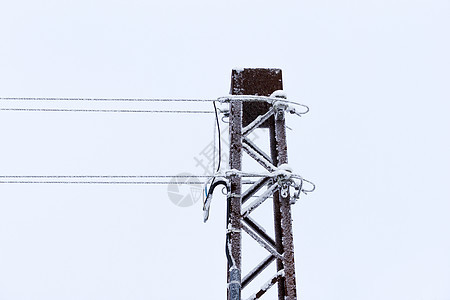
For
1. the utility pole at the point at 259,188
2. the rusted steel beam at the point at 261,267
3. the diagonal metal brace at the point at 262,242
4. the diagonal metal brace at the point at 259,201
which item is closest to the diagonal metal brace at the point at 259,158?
the utility pole at the point at 259,188

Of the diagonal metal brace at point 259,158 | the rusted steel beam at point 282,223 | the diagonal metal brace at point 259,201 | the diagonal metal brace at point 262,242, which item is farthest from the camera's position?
the diagonal metal brace at point 259,158

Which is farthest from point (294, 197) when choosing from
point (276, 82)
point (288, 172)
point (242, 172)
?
point (276, 82)

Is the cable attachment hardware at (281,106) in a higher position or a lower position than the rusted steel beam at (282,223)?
higher

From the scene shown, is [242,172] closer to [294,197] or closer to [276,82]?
[294,197]

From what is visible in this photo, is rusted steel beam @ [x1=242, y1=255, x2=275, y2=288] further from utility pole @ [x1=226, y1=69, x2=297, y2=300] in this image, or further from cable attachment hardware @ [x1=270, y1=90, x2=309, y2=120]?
cable attachment hardware @ [x1=270, y1=90, x2=309, y2=120]

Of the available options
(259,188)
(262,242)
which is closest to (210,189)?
(259,188)

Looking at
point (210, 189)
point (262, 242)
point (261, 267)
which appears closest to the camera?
point (262, 242)

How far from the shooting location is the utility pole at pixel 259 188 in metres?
4.57

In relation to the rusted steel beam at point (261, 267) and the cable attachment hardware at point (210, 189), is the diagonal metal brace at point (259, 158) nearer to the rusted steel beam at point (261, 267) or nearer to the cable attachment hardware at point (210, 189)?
the cable attachment hardware at point (210, 189)

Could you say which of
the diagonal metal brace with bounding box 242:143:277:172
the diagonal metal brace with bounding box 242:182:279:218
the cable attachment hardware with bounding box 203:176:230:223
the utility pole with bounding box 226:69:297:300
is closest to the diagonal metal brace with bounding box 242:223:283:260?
the utility pole with bounding box 226:69:297:300

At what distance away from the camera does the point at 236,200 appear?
15.7 feet

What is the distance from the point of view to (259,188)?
504 centimetres

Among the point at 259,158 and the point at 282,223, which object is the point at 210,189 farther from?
the point at 282,223

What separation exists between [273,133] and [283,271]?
5.41ft
